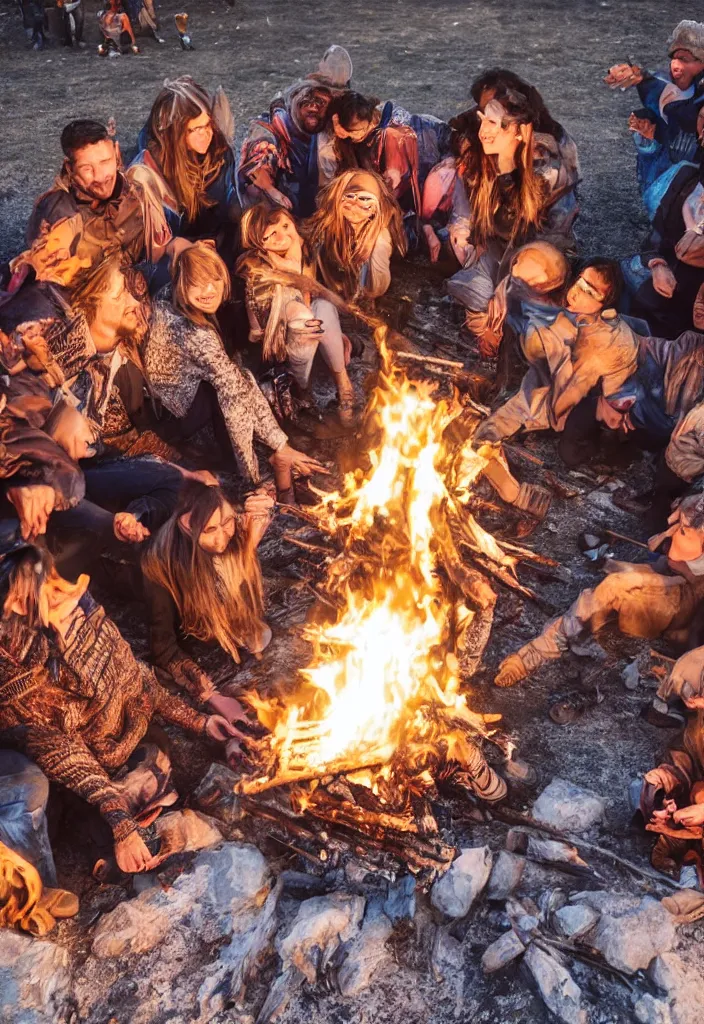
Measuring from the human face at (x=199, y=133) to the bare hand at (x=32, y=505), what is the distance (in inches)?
129

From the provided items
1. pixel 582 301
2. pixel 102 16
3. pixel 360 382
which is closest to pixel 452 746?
pixel 582 301

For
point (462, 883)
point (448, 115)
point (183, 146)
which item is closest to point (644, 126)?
point (183, 146)

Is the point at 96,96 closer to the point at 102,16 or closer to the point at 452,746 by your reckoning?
the point at 102,16

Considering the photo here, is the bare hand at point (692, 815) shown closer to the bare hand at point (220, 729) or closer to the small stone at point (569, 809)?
the small stone at point (569, 809)

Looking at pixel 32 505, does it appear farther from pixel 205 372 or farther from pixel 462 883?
pixel 462 883

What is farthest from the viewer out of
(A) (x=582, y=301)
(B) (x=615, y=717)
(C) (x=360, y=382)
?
(C) (x=360, y=382)

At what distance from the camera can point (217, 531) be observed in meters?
5.18

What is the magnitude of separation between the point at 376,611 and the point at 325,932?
70.4 inches


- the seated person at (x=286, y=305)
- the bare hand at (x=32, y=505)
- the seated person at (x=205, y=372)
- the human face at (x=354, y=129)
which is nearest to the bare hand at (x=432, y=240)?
the human face at (x=354, y=129)

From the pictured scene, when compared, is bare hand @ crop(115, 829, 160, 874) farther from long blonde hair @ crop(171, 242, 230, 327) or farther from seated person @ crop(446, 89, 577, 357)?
seated person @ crop(446, 89, 577, 357)

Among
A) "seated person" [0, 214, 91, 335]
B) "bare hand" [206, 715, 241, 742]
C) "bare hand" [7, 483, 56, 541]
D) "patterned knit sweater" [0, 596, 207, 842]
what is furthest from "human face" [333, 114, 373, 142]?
"bare hand" [206, 715, 241, 742]

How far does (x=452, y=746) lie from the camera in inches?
190

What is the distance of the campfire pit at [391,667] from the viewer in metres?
4.75

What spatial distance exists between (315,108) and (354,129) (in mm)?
507
